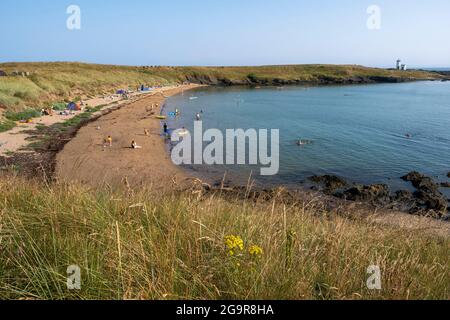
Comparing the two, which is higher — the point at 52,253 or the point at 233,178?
the point at 52,253

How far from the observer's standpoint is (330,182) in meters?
18.1

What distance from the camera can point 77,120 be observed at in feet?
109

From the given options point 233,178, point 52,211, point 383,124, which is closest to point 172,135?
point 233,178

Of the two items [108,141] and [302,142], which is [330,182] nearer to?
[302,142]

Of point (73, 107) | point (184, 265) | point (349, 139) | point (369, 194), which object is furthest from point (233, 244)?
point (73, 107)

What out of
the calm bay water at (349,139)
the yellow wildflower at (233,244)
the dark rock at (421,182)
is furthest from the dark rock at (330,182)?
the yellow wildflower at (233,244)

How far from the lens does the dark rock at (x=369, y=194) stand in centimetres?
1605

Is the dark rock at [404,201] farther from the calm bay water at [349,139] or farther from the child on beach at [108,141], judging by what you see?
the child on beach at [108,141]

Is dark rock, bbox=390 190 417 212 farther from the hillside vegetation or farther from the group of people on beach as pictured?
the hillside vegetation

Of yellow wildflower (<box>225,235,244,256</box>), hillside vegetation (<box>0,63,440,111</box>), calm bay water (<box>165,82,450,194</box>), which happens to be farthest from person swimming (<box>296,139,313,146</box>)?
yellow wildflower (<box>225,235,244,256</box>)

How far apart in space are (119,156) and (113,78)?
55801 mm

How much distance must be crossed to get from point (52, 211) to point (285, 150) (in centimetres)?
2297

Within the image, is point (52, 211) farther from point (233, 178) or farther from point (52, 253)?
point (233, 178)
